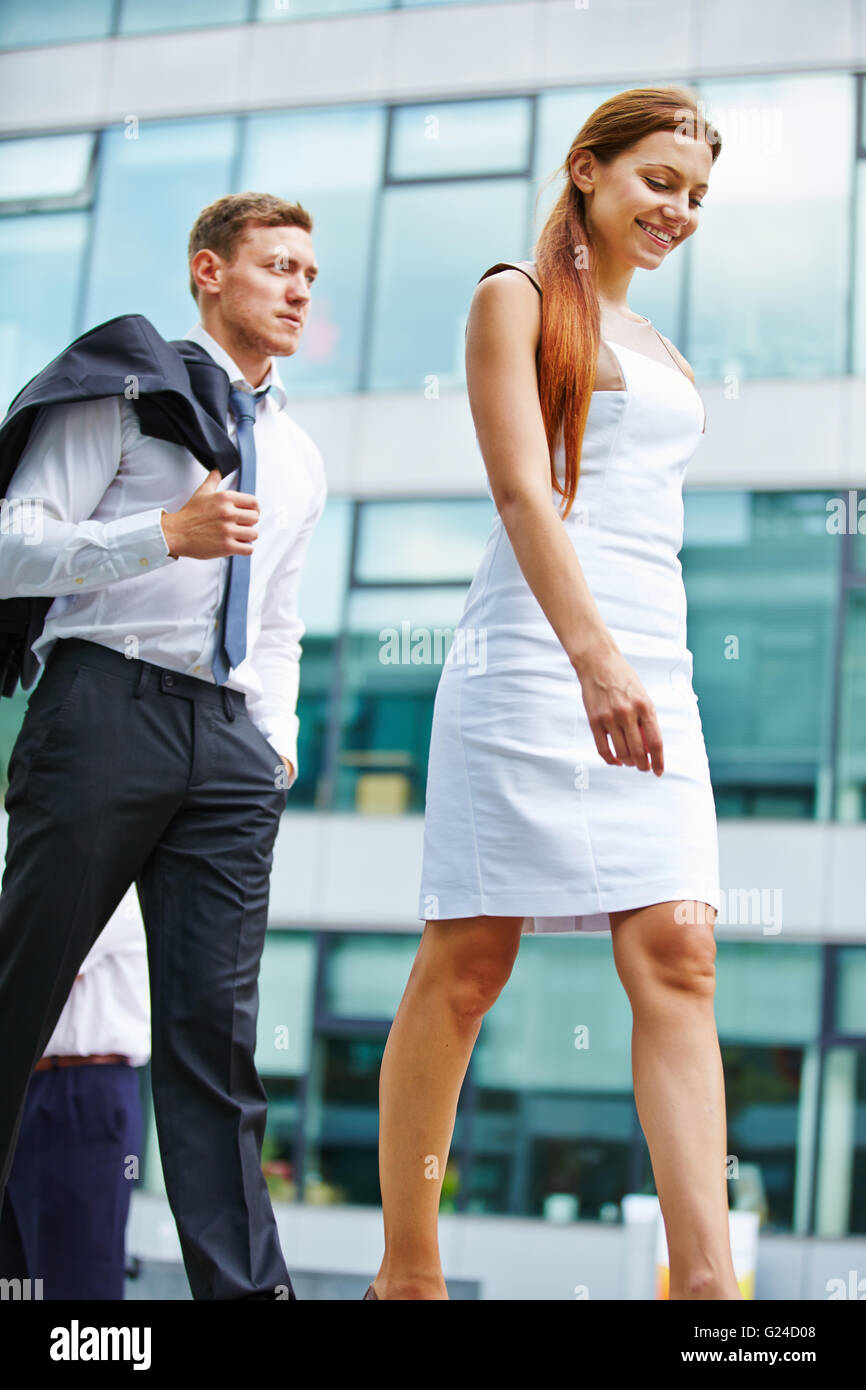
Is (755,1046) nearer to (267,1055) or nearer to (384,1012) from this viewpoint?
(384,1012)

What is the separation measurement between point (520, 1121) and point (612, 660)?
289 inches

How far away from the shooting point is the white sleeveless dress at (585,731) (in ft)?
6.01

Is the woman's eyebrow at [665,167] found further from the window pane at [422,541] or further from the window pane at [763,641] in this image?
the window pane at [422,541]

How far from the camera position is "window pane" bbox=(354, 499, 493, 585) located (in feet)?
31.2

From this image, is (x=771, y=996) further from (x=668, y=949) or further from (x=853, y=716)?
(x=668, y=949)

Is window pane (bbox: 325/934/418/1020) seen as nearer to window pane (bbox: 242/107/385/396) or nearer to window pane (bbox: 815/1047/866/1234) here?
window pane (bbox: 815/1047/866/1234)

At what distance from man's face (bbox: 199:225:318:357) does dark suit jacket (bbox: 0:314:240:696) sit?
20 cm

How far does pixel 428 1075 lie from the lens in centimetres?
191

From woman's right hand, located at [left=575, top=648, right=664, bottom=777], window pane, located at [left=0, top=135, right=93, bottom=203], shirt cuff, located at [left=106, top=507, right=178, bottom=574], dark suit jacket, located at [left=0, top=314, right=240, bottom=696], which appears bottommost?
woman's right hand, located at [left=575, top=648, right=664, bottom=777]

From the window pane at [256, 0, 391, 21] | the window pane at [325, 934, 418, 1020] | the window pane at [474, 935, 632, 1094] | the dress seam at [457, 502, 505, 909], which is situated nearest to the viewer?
the dress seam at [457, 502, 505, 909]

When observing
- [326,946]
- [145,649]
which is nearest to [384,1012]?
[326,946]

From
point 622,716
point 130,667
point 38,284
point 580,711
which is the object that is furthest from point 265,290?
point 38,284

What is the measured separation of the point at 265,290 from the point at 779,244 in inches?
292

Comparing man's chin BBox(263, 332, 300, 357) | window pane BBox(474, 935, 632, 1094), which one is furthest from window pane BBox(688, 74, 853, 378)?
man's chin BBox(263, 332, 300, 357)
